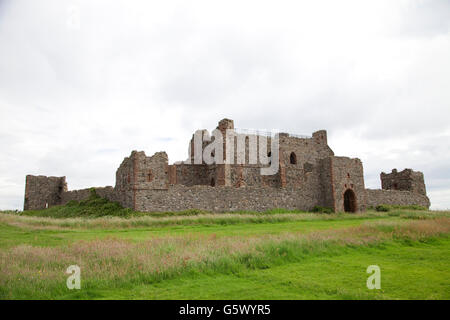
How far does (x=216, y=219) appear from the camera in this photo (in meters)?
20.7

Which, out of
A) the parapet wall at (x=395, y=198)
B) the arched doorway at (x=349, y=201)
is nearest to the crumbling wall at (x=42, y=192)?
the arched doorway at (x=349, y=201)

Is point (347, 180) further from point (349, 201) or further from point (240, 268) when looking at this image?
point (240, 268)

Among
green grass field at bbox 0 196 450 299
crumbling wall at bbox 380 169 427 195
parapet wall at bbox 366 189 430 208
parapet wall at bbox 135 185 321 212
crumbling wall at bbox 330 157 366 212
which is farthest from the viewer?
crumbling wall at bbox 380 169 427 195

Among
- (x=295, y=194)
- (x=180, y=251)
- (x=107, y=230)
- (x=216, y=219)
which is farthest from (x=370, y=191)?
(x=180, y=251)

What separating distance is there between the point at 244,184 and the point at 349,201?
Answer: 10.2 meters

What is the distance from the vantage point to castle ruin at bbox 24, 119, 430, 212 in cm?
2419

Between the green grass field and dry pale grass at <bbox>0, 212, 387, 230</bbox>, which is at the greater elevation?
dry pale grass at <bbox>0, 212, 387, 230</bbox>

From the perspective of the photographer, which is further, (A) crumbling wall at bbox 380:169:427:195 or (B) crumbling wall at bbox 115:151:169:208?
(A) crumbling wall at bbox 380:169:427:195

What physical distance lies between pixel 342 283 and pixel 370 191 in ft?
94.9

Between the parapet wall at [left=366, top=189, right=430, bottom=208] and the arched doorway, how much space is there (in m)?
3.00

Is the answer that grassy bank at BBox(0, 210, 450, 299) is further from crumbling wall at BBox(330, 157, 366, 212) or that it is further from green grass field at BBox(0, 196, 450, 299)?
crumbling wall at BBox(330, 157, 366, 212)

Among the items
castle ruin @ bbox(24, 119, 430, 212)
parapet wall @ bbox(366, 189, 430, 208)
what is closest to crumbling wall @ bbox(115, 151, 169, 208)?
castle ruin @ bbox(24, 119, 430, 212)
